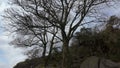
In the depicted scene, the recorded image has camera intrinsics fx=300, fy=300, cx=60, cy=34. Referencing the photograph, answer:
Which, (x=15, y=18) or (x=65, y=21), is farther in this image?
(x=15, y=18)

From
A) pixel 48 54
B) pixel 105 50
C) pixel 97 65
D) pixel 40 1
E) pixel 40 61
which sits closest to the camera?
pixel 40 1

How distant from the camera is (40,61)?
1599 inches

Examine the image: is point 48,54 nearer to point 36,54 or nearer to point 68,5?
point 36,54

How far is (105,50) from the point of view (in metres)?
32.9

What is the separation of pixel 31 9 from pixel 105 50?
1054 cm

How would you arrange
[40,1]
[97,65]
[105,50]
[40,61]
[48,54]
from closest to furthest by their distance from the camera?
1. [40,1]
2. [97,65]
3. [105,50]
4. [48,54]
5. [40,61]

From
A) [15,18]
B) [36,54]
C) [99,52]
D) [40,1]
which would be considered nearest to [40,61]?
[36,54]

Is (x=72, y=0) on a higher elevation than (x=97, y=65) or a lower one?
higher

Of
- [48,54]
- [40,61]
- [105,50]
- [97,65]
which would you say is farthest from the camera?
[40,61]

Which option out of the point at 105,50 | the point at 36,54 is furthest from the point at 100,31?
the point at 36,54

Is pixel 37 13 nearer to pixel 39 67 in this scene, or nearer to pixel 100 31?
pixel 100 31

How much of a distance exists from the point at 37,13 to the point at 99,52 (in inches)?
394

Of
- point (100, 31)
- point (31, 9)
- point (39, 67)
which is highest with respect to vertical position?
point (31, 9)

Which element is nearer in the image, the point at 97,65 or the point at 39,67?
the point at 97,65
